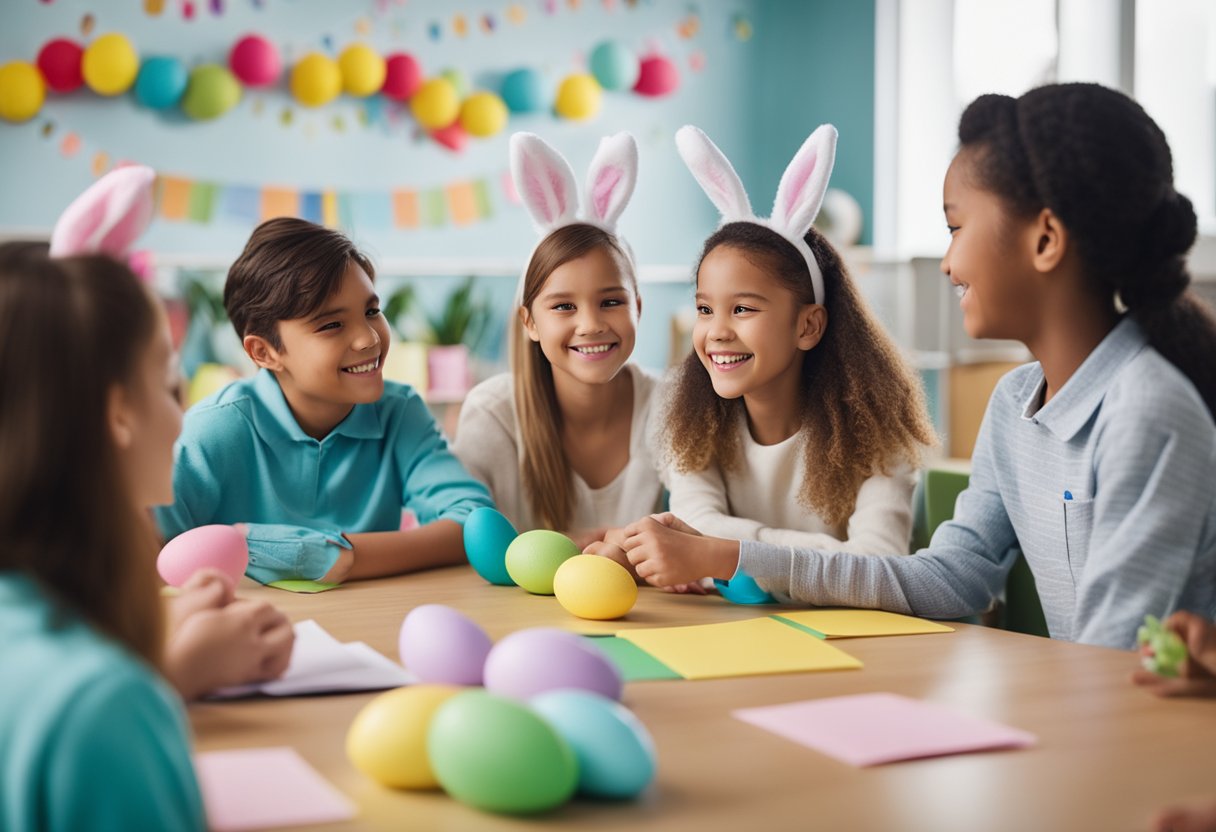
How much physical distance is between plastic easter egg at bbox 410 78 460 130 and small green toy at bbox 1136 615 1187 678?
4256 millimetres

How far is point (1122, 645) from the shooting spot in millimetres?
1189

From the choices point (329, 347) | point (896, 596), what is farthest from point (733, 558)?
point (329, 347)

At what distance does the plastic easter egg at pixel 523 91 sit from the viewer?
5.02m

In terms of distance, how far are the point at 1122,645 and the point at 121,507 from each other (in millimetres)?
948

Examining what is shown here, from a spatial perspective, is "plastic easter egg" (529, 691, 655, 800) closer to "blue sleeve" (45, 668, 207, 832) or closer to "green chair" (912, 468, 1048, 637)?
"blue sleeve" (45, 668, 207, 832)

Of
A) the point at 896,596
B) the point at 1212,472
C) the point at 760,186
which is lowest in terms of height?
the point at 896,596

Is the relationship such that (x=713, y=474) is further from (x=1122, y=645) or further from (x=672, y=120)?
(x=672, y=120)

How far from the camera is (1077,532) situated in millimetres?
1302

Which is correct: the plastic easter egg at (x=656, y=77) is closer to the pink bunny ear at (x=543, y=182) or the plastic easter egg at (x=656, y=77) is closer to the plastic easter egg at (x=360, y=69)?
the plastic easter egg at (x=360, y=69)

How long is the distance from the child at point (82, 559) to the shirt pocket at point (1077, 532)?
3.07 ft

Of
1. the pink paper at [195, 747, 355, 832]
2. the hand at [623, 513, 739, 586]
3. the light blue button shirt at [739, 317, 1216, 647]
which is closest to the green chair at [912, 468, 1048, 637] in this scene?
the light blue button shirt at [739, 317, 1216, 647]

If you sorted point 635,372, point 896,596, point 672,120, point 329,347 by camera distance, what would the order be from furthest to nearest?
point 672,120, point 635,372, point 329,347, point 896,596

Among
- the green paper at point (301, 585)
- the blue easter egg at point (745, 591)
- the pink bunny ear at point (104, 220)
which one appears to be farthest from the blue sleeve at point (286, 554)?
the pink bunny ear at point (104, 220)

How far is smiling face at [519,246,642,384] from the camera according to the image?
6.57ft
